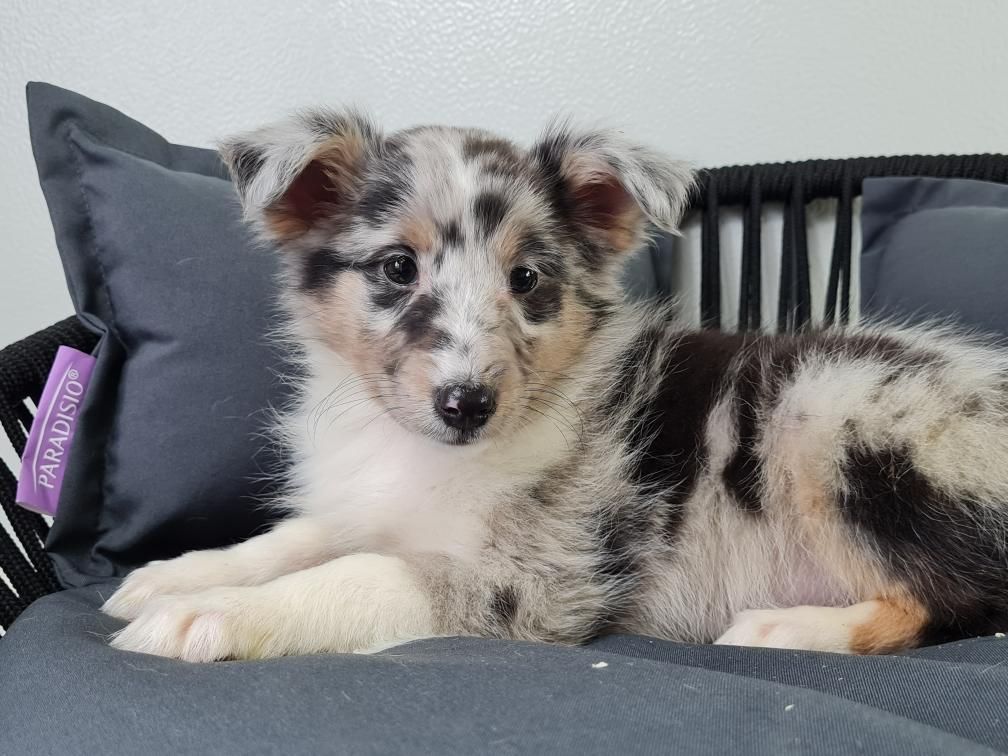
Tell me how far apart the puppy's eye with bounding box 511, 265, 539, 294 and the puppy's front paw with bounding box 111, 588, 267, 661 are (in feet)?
3.04

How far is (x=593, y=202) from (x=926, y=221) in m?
1.16

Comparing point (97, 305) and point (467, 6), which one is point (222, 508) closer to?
point (97, 305)

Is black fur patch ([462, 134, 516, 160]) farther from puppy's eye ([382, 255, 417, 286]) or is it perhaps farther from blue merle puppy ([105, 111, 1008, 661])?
puppy's eye ([382, 255, 417, 286])

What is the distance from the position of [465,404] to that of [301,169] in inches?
28.4

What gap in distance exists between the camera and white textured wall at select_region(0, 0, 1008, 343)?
9.87ft

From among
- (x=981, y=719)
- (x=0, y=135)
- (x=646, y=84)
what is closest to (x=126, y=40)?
(x=0, y=135)

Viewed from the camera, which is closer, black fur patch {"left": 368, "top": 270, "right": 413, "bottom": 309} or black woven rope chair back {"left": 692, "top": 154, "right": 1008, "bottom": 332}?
black fur patch {"left": 368, "top": 270, "right": 413, "bottom": 309}

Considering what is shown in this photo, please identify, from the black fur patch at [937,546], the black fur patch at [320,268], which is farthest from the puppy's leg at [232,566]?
the black fur patch at [937,546]

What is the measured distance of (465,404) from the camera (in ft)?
5.20

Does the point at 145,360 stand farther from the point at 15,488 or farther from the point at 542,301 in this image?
the point at 542,301

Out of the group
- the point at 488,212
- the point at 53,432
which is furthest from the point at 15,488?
the point at 488,212

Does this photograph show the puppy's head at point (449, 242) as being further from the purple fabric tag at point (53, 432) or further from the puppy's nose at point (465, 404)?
the purple fabric tag at point (53, 432)

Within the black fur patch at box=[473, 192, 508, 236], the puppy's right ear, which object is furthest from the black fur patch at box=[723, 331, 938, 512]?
the puppy's right ear

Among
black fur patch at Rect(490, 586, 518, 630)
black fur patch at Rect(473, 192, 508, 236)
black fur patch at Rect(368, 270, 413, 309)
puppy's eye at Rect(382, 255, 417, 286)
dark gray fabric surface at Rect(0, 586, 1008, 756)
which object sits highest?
black fur patch at Rect(473, 192, 508, 236)
